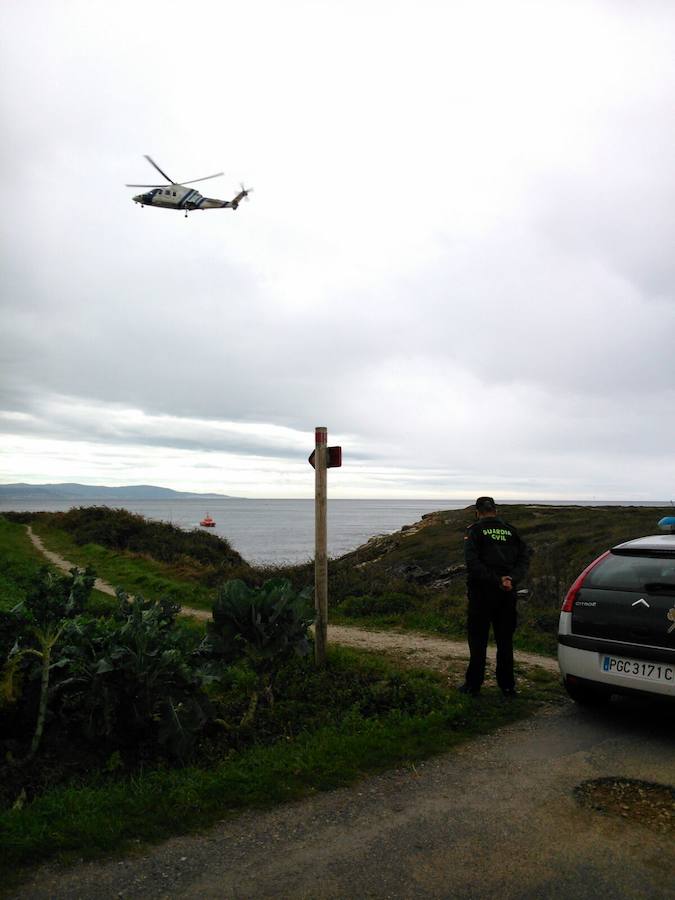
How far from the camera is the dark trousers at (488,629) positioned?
6379 millimetres

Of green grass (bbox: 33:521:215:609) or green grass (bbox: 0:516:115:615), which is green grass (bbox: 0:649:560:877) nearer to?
green grass (bbox: 0:516:115:615)

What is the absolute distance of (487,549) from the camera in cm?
650

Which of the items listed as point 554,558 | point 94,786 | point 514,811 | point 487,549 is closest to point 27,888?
point 94,786

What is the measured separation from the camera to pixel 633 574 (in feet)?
18.5

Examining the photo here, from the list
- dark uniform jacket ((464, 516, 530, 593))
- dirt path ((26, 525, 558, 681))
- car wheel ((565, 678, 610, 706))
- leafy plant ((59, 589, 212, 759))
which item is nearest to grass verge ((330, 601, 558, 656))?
dirt path ((26, 525, 558, 681))

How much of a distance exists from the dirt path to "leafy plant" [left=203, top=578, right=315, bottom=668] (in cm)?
280

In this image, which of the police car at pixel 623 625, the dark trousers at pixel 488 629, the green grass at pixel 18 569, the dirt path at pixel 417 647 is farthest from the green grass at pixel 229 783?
the dirt path at pixel 417 647

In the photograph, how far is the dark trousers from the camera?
6.38 meters

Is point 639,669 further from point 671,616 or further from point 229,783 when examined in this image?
point 229,783

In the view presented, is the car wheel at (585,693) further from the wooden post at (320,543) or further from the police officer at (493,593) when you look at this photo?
the wooden post at (320,543)

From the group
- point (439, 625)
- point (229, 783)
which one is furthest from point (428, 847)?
point (439, 625)

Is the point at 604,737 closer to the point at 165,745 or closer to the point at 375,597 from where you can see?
the point at 165,745

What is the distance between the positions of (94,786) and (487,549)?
4.03m

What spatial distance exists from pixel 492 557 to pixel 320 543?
1819 mm
